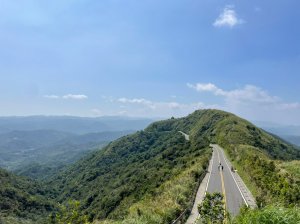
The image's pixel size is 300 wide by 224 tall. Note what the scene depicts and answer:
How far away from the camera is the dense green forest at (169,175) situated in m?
28.7

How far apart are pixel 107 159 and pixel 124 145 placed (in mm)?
15960

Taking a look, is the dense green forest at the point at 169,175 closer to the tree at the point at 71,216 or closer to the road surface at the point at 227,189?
the tree at the point at 71,216

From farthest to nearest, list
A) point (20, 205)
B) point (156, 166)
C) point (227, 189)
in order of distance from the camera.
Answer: point (20, 205), point (156, 166), point (227, 189)

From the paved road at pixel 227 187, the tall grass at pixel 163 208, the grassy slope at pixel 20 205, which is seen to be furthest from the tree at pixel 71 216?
the grassy slope at pixel 20 205

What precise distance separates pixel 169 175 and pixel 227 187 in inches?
712

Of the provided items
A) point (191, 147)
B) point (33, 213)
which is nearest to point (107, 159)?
point (33, 213)

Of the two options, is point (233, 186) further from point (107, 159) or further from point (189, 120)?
point (189, 120)

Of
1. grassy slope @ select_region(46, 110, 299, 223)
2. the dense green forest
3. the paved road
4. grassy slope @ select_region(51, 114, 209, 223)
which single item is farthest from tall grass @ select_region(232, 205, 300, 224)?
grassy slope @ select_region(51, 114, 209, 223)

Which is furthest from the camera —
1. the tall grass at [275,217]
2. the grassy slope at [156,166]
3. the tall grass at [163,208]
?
the grassy slope at [156,166]

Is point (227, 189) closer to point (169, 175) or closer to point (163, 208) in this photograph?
point (163, 208)

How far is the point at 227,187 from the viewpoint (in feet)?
140

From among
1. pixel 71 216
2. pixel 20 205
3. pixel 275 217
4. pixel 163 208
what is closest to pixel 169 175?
pixel 163 208

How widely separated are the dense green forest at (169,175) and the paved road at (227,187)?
194cm

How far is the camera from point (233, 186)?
43812mm
